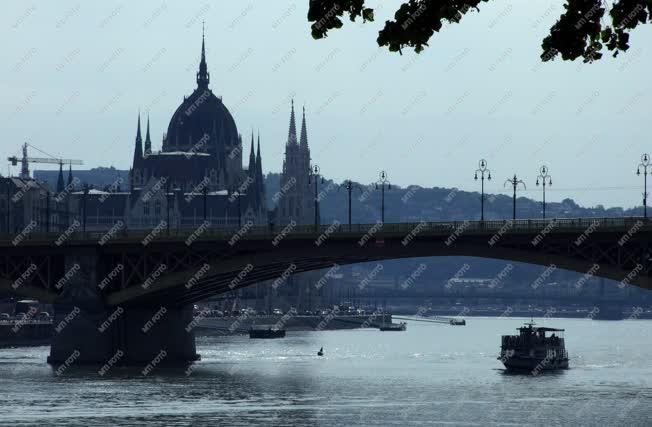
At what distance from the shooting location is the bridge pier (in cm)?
11800

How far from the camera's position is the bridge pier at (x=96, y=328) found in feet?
387

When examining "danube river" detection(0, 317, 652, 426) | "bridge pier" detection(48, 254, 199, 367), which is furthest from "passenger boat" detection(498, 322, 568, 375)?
"bridge pier" detection(48, 254, 199, 367)

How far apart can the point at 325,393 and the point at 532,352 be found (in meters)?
27.6

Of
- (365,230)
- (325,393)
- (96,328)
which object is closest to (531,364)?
(365,230)

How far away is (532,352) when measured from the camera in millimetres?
120125

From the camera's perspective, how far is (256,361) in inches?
5448

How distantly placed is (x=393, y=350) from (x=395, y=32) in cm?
15344

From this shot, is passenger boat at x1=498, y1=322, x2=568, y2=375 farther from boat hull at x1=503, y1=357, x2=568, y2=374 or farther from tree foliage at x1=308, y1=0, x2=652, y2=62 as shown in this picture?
tree foliage at x1=308, y1=0, x2=652, y2=62

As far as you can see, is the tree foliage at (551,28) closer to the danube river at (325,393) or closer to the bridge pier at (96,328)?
the danube river at (325,393)

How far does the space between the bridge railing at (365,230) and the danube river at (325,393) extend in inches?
370

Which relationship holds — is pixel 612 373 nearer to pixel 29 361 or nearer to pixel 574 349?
pixel 29 361

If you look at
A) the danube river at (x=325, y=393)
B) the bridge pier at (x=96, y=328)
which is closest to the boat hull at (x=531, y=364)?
the danube river at (x=325, y=393)

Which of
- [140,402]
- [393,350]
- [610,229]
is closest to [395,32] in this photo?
[140,402]

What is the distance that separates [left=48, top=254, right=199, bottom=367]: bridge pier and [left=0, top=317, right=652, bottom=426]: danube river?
2795 millimetres
